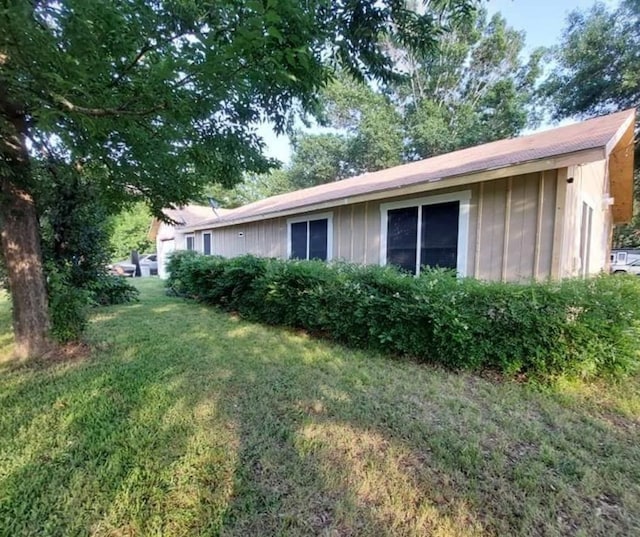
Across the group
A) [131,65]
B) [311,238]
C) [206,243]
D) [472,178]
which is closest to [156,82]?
[131,65]

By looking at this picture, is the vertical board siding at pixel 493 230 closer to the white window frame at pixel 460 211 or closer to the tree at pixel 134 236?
the white window frame at pixel 460 211

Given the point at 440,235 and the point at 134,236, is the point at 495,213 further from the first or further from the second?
the point at 134,236

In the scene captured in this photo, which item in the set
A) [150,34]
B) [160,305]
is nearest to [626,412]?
[150,34]

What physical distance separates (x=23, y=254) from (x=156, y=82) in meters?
3.10

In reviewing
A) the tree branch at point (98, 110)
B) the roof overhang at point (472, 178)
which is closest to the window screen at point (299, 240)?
the roof overhang at point (472, 178)

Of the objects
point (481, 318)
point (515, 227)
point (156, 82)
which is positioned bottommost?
point (481, 318)

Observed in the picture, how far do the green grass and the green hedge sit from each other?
0.30 metres

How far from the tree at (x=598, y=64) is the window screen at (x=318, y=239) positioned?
13.6 metres

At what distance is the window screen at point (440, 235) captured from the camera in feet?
18.9

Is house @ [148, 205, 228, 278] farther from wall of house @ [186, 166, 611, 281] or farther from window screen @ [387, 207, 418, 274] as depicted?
wall of house @ [186, 166, 611, 281]

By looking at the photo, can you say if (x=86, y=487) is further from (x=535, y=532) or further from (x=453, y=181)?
(x=453, y=181)

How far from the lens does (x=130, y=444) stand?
8.42 ft

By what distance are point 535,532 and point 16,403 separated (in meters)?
4.37

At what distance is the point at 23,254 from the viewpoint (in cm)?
395
